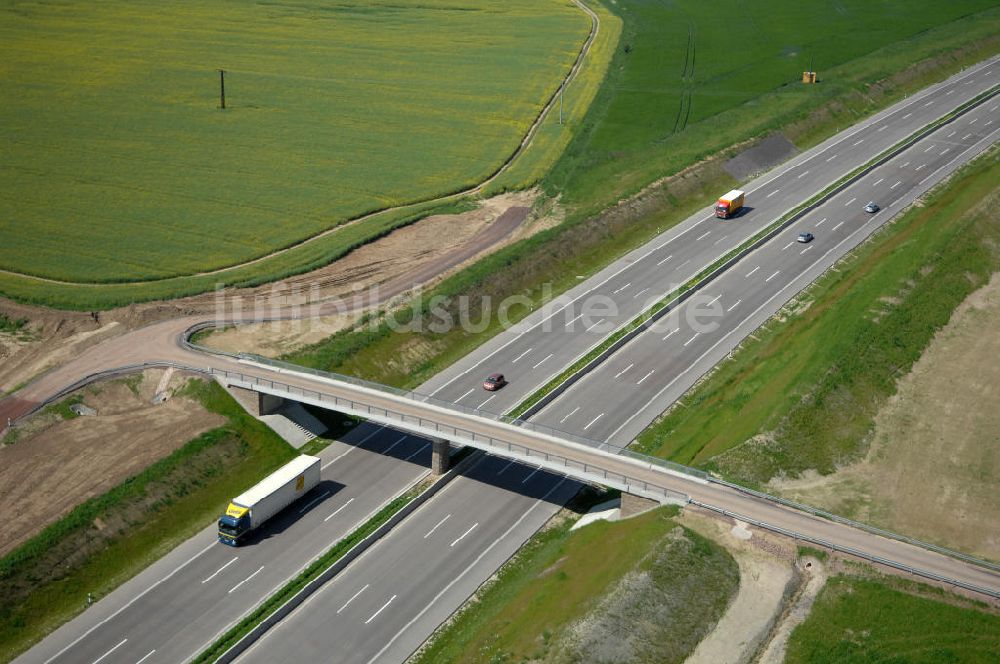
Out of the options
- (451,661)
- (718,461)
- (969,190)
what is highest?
(969,190)

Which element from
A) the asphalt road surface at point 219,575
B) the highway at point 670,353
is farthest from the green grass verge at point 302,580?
the highway at point 670,353

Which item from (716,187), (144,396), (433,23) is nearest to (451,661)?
(144,396)

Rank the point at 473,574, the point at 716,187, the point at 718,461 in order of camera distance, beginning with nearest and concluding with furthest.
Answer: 1. the point at 473,574
2. the point at 718,461
3. the point at 716,187

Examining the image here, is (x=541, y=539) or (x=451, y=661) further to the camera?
(x=541, y=539)

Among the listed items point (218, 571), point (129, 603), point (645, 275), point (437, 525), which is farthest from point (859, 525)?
point (645, 275)

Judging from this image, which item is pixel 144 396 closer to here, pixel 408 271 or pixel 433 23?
pixel 408 271

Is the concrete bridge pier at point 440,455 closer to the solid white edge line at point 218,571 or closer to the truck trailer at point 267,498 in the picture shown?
the truck trailer at point 267,498

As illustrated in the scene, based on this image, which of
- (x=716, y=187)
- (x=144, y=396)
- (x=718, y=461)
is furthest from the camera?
(x=716, y=187)
